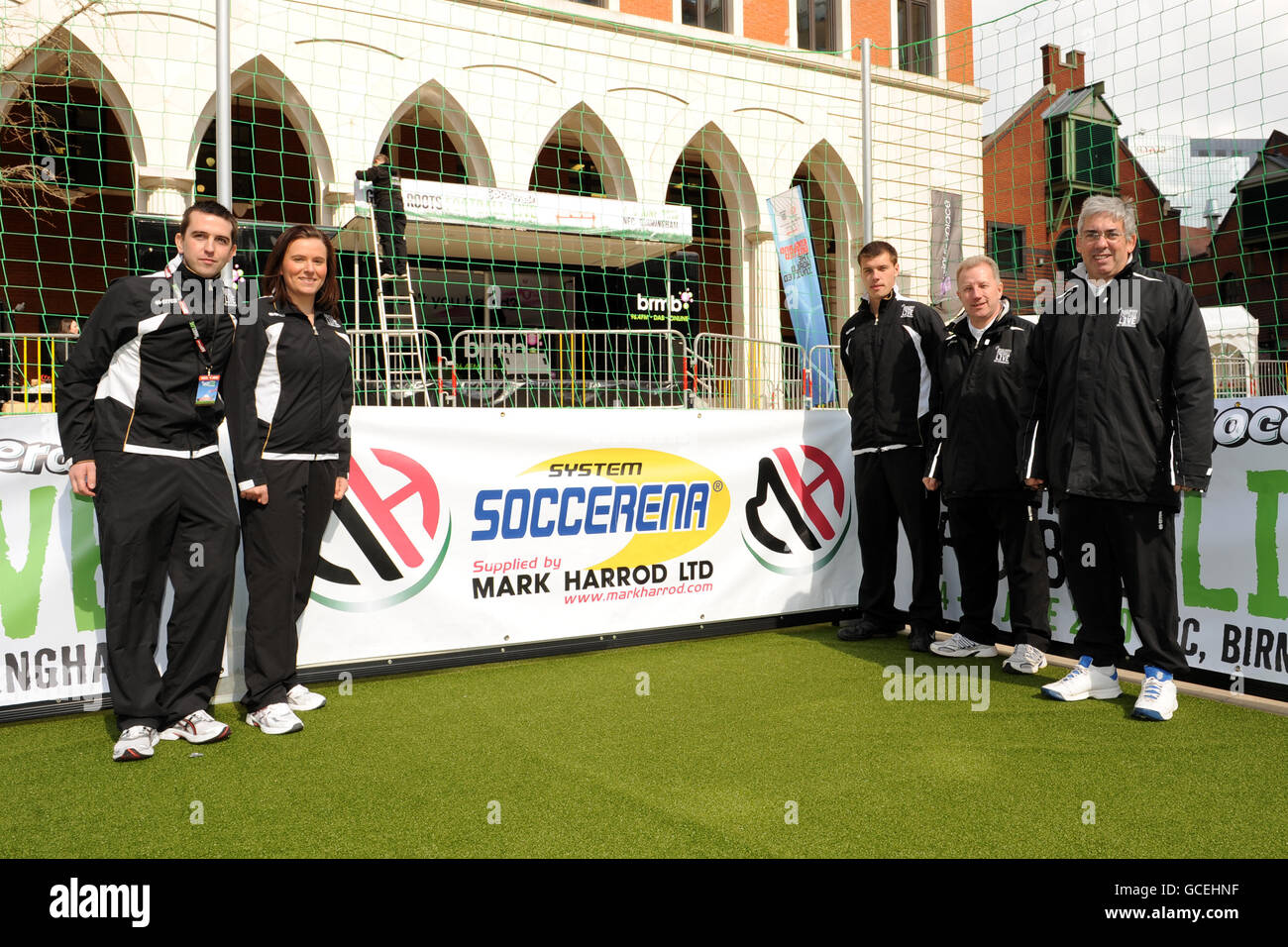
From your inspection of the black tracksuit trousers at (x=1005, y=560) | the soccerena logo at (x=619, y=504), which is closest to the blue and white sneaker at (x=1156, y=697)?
the black tracksuit trousers at (x=1005, y=560)

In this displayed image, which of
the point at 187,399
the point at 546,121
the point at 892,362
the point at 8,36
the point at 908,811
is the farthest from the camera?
the point at 546,121

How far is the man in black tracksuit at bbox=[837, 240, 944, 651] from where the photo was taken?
503 cm

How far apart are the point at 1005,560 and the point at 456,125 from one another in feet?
40.8

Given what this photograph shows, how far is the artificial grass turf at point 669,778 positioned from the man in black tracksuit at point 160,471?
0.26 meters

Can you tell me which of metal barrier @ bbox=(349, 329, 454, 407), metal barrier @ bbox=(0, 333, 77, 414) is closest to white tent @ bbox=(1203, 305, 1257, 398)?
metal barrier @ bbox=(349, 329, 454, 407)

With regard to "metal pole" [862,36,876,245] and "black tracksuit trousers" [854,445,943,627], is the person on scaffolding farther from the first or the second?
"black tracksuit trousers" [854,445,943,627]

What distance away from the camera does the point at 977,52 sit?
6.89 m

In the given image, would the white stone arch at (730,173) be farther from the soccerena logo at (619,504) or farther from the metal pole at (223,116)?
the metal pole at (223,116)

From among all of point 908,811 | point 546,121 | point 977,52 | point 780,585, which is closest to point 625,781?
point 908,811

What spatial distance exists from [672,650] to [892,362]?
6.56ft

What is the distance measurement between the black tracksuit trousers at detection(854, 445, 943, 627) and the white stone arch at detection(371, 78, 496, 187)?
10.6m

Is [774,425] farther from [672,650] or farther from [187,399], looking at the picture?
[187,399]

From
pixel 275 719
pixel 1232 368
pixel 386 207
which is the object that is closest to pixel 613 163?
pixel 386 207

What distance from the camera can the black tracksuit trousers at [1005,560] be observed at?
4535mm
